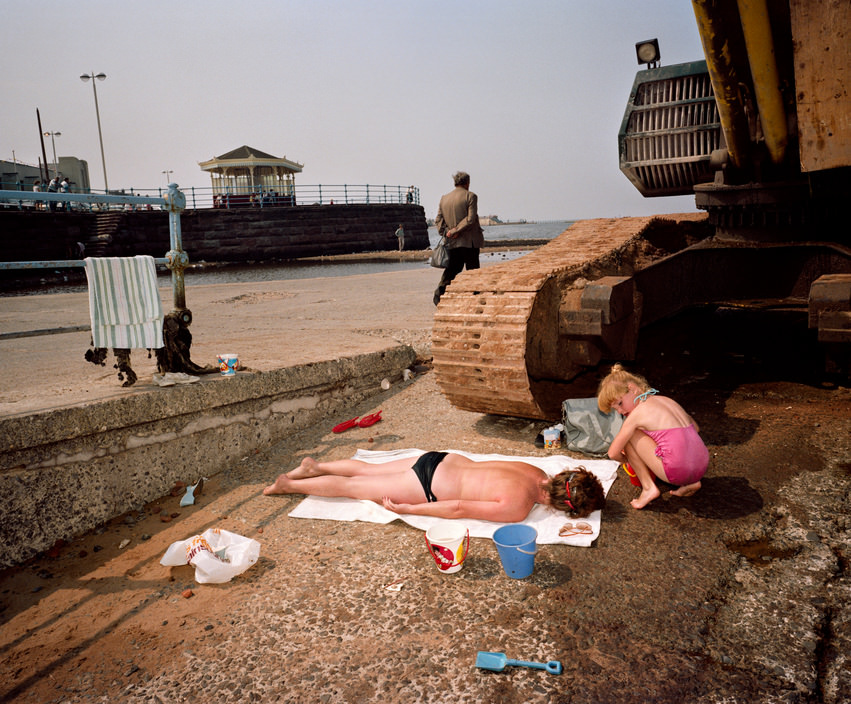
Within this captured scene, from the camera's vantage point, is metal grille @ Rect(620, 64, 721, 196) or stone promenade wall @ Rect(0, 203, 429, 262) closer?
metal grille @ Rect(620, 64, 721, 196)

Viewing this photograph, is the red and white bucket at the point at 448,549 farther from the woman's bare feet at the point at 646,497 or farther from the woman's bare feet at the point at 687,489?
the woman's bare feet at the point at 687,489

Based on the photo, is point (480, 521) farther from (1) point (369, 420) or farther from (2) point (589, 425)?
(1) point (369, 420)

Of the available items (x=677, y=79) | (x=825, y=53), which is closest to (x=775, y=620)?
(x=825, y=53)

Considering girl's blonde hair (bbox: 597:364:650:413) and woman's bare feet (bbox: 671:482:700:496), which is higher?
girl's blonde hair (bbox: 597:364:650:413)

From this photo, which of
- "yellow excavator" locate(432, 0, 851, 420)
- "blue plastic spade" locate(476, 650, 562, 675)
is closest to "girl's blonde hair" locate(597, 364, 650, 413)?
"yellow excavator" locate(432, 0, 851, 420)

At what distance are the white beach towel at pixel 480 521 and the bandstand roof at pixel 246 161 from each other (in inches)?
1267

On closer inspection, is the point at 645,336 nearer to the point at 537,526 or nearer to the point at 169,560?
the point at 537,526

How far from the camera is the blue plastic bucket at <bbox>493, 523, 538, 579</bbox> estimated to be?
2.82 metres

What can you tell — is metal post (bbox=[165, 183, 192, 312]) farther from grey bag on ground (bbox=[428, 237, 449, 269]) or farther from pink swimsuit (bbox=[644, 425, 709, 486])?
pink swimsuit (bbox=[644, 425, 709, 486])

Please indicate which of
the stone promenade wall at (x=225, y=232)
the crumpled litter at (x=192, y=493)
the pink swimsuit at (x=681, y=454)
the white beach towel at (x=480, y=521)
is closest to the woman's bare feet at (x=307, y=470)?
the white beach towel at (x=480, y=521)

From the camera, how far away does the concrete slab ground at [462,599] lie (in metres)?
2.23

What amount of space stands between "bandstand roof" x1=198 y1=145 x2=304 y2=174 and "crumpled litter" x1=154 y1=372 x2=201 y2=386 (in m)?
31.5

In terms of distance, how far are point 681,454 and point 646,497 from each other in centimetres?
30

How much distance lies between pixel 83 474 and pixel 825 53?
474 cm
